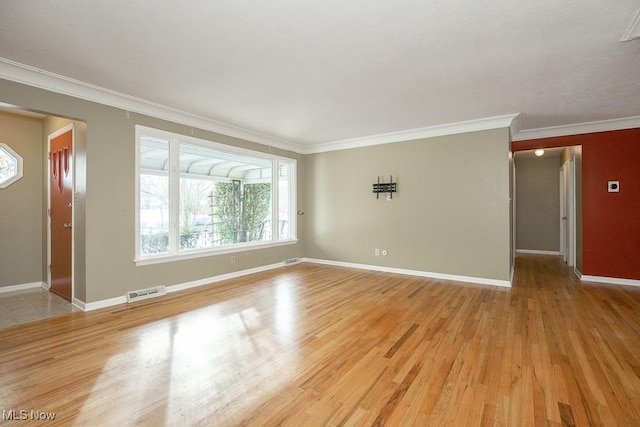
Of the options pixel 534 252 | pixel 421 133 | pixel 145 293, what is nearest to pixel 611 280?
pixel 534 252

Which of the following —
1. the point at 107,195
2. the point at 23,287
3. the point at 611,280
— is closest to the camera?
the point at 107,195

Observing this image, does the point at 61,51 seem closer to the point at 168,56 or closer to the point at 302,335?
the point at 168,56

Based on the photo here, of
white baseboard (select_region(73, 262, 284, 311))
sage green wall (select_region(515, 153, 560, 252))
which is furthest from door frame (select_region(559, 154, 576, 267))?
white baseboard (select_region(73, 262, 284, 311))

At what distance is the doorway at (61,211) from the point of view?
13.1 feet

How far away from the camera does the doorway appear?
3.99 metres

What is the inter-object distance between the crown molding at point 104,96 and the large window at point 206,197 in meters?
0.26

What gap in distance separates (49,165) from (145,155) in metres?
1.73

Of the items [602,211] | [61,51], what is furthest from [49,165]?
[602,211]

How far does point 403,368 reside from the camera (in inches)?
92.5

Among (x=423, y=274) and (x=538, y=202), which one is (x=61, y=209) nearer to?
(x=423, y=274)

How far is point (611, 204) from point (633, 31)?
3742mm

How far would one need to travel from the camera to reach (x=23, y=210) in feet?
15.3

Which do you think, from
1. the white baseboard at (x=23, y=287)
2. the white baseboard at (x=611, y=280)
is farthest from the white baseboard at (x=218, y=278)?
the white baseboard at (x=611, y=280)

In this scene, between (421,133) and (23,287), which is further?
(421,133)
